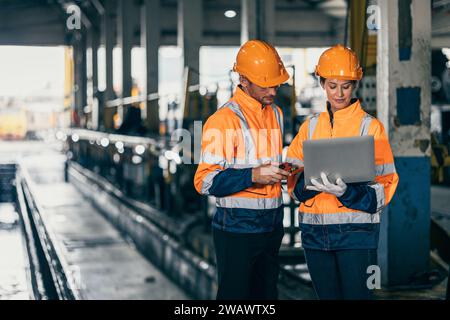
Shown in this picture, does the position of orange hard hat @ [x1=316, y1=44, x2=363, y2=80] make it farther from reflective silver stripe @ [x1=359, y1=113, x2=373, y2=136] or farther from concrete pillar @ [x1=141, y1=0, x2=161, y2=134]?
concrete pillar @ [x1=141, y1=0, x2=161, y2=134]

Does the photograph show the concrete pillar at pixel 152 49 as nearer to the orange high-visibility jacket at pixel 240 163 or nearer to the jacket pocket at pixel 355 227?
the orange high-visibility jacket at pixel 240 163

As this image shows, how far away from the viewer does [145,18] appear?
14.0 m

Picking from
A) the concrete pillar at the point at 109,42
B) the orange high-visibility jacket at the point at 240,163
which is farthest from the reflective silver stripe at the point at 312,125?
the concrete pillar at the point at 109,42

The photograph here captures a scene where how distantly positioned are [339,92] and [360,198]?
423 mm

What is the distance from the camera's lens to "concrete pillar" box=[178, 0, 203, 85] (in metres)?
11.3

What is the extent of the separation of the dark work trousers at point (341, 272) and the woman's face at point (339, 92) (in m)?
0.57

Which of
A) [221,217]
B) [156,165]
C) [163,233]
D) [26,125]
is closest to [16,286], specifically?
A: [163,233]

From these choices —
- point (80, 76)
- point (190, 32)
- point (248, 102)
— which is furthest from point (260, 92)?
point (80, 76)

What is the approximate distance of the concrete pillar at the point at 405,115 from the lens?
16.0ft

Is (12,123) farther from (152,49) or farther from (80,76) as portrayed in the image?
(152,49)

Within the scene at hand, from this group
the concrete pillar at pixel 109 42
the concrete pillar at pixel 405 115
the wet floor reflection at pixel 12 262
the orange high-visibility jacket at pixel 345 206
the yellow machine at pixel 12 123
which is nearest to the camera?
the orange high-visibility jacket at pixel 345 206

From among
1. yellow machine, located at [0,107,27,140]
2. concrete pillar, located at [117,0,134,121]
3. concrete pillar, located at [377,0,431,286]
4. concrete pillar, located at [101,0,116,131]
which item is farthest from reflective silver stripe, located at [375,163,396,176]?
yellow machine, located at [0,107,27,140]
